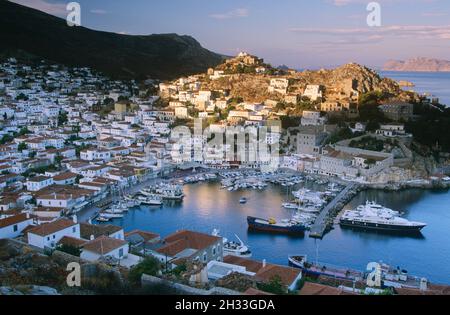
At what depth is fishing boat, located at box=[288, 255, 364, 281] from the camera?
8.22 metres

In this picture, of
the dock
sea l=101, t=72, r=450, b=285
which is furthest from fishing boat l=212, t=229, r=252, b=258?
the dock

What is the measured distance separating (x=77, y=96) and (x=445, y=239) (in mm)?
23912

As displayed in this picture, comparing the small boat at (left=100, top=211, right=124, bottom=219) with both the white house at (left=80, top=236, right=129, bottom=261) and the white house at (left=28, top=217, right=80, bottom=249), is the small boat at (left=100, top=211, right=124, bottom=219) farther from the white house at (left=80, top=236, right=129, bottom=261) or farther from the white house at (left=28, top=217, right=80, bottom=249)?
the white house at (left=80, top=236, right=129, bottom=261)

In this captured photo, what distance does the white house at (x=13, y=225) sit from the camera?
8.27m

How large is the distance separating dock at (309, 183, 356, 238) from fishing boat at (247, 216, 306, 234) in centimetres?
31

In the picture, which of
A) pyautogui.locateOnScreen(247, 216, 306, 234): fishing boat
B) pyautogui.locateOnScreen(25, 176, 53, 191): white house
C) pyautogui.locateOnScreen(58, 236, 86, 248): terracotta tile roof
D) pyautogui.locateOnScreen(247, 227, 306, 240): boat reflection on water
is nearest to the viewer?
pyautogui.locateOnScreen(58, 236, 86, 248): terracotta tile roof

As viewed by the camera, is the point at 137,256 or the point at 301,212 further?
the point at 301,212

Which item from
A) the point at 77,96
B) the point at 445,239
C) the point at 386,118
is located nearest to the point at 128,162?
the point at 445,239

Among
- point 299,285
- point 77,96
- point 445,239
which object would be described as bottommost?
point 445,239

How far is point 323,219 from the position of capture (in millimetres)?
12070

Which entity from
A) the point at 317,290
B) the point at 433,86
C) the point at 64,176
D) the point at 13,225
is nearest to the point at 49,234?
the point at 13,225

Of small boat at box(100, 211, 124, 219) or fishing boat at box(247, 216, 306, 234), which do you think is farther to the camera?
small boat at box(100, 211, 124, 219)

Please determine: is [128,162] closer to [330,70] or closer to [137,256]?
[137,256]

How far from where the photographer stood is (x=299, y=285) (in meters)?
6.31
